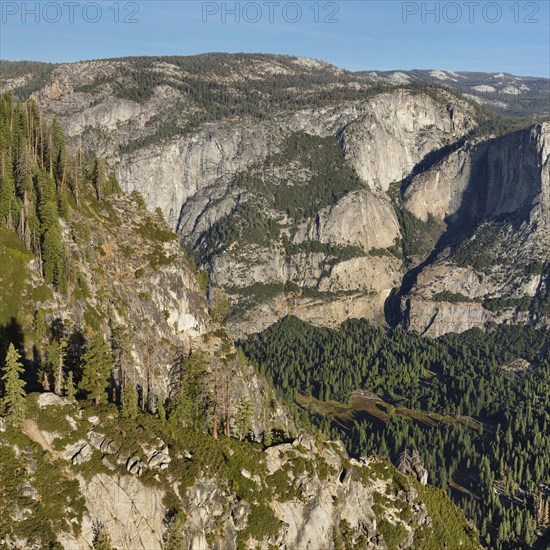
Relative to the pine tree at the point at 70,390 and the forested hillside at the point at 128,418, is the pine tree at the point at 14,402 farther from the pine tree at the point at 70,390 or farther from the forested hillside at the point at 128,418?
the pine tree at the point at 70,390

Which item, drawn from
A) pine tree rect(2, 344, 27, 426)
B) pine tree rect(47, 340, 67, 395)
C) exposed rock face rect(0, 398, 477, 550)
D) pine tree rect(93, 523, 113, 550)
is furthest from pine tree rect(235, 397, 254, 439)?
pine tree rect(2, 344, 27, 426)

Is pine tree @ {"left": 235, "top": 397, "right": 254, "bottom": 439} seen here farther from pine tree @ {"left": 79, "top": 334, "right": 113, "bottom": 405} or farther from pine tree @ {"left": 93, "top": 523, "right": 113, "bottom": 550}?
pine tree @ {"left": 93, "top": 523, "right": 113, "bottom": 550}

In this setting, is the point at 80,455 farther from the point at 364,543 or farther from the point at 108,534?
the point at 364,543

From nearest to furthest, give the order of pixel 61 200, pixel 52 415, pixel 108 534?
pixel 108 534 < pixel 52 415 < pixel 61 200

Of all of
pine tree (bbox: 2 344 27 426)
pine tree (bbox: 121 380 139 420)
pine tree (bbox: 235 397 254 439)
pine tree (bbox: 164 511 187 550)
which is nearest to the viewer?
pine tree (bbox: 164 511 187 550)

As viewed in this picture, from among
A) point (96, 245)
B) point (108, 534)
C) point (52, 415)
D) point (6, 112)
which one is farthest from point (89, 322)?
point (6, 112)

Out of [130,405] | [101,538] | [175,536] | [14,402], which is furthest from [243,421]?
[14,402]

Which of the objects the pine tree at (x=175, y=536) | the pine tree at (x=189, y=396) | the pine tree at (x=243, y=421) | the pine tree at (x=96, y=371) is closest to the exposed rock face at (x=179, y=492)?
the pine tree at (x=175, y=536)

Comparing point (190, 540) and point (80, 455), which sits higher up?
point (80, 455)

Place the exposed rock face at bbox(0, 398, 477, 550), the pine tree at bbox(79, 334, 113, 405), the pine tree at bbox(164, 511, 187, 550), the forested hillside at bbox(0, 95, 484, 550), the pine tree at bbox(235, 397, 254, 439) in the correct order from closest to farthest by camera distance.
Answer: the pine tree at bbox(164, 511, 187, 550)
the exposed rock face at bbox(0, 398, 477, 550)
the forested hillside at bbox(0, 95, 484, 550)
the pine tree at bbox(79, 334, 113, 405)
the pine tree at bbox(235, 397, 254, 439)
